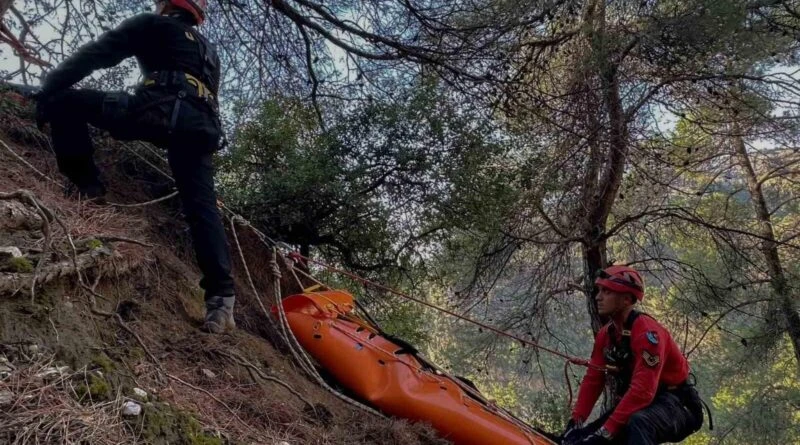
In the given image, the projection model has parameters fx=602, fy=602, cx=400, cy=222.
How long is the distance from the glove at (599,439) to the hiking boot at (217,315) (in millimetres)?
2391

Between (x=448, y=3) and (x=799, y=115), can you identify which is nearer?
(x=448, y=3)

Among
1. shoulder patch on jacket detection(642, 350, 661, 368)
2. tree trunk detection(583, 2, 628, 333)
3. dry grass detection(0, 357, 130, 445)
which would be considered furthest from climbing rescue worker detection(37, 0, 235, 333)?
tree trunk detection(583, 2, 628, 333)

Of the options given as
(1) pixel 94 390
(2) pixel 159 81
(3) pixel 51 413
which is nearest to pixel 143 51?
(2) pixel 159 81

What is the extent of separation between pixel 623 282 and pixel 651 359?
55 centimetres

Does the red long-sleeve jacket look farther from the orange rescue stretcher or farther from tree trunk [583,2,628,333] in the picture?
tree trunk [583,2,628,333]

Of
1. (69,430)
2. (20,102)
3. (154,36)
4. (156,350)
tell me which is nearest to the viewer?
(69,430)

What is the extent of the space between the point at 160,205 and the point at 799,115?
7.23m

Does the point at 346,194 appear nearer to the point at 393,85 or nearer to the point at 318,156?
the point at 318,156

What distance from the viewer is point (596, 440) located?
3854 mm

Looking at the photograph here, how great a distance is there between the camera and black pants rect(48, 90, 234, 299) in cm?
338

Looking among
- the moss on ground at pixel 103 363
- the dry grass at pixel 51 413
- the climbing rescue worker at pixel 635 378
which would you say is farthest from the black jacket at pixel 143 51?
Result: the climbing rescue worker at pixel 635 378

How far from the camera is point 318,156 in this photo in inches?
216

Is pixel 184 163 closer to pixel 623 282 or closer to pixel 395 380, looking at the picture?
pixel 395 380

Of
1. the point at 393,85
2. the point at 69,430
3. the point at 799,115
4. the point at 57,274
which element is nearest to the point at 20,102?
the point at 57,274
